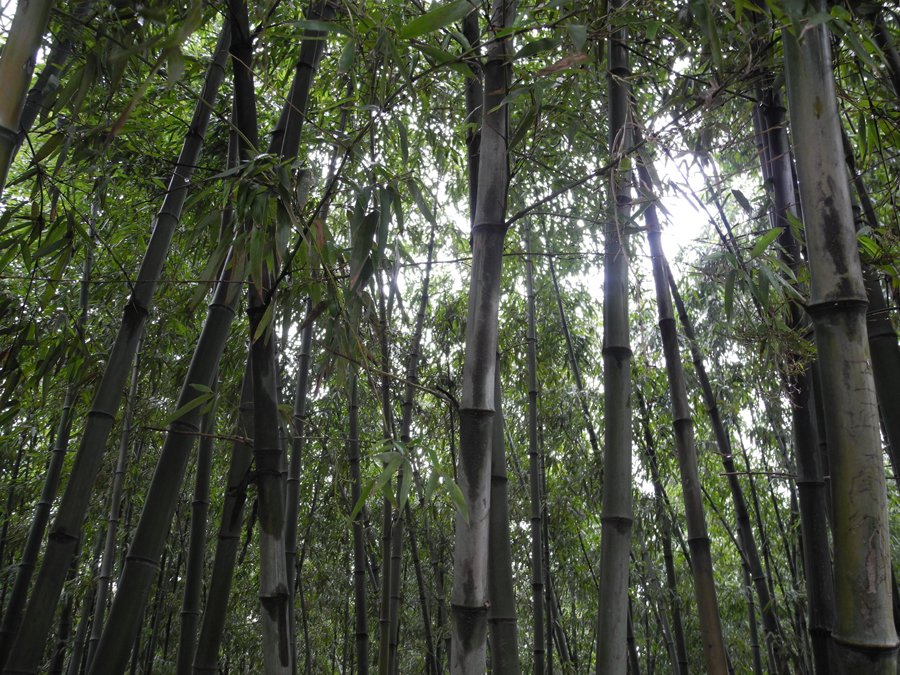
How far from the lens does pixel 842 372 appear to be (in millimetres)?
831

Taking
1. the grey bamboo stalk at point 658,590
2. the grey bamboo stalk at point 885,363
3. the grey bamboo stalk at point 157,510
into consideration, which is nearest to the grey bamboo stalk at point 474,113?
the grey bamboo stalk at point 157,510

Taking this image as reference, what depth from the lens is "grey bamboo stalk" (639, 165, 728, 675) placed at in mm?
1486

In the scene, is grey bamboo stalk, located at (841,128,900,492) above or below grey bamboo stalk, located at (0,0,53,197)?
below

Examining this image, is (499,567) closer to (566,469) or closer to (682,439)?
(682,439)

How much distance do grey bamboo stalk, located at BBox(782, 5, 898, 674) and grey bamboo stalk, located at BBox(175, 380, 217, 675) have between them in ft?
5.73

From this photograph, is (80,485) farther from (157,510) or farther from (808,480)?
(808,480)

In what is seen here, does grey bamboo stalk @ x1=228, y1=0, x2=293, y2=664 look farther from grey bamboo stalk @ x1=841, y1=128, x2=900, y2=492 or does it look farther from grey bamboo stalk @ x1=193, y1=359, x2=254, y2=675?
grey bamboo stalk @ x1=841, y1=128, x2=900, y2=492

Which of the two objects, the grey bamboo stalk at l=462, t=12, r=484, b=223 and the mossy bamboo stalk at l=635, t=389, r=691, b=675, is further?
the mossy bamboo stalk at l=635, t=389, r=691, b=675

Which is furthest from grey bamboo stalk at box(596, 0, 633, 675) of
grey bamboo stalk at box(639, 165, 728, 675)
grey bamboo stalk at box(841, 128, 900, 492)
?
grey bamboo stalk at box(841, 128, 900, 492)

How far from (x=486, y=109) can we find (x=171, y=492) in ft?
3.55

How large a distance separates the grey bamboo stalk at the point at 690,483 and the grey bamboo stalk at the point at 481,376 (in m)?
0.47

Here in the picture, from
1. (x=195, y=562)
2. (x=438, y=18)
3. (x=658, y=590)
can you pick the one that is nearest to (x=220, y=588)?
(x=195, y=562)

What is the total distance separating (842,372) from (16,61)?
3.80 feet

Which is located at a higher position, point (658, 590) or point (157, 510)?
point (157, 510)
